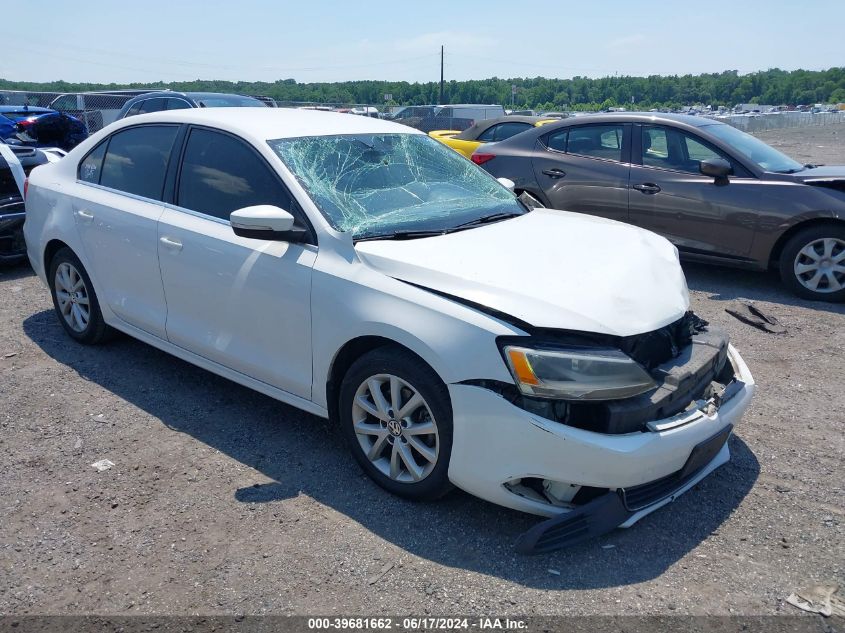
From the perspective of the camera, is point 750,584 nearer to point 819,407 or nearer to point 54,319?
point 819,407

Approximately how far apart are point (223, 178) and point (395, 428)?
1.81m

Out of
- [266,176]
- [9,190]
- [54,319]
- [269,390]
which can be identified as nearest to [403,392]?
[269,390]

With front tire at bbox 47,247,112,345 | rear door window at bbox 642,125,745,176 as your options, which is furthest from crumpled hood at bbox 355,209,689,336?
rear door window at bbox 642,125,745,176

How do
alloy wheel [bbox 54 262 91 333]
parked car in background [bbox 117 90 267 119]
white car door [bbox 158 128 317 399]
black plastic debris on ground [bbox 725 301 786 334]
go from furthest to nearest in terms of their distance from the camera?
parked car in background [bbox 117 90 267 119], black plastic debris on ground [bbox 725 301 786 334], alloy wheel [bbox 54 262 91 333], white car door [bbox 158 128 317 399]

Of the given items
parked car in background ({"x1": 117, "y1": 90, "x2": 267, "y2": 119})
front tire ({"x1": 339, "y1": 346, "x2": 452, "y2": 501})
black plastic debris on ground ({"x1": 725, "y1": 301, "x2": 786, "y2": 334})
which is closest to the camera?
front tire ({"x1": 339, "y1": 346, "x2": 452, "y2": 501})

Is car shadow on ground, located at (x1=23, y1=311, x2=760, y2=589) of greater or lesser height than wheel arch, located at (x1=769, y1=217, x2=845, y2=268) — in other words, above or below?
below

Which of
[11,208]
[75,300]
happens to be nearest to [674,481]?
[75,300]

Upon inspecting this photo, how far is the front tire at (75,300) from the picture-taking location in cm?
495

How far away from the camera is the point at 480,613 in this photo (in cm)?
261

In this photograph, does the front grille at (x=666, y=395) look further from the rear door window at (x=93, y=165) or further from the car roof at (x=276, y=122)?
the rear door window at (x=93, y=165)

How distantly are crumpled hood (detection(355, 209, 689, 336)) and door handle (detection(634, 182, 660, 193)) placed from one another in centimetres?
349

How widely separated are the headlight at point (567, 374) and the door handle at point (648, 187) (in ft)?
15.6

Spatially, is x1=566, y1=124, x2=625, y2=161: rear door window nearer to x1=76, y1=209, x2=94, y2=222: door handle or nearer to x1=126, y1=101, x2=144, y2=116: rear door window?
x1=76, y1=209, x2=94, y2=222: door handle

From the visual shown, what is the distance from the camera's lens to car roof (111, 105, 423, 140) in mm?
3980
